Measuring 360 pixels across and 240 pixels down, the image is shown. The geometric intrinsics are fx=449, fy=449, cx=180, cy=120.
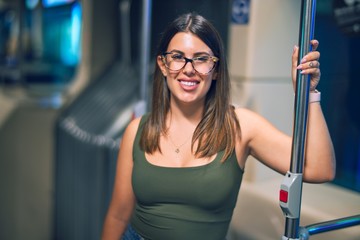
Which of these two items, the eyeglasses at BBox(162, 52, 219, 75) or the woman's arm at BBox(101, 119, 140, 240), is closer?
the eyeglasses at BBox(162, 52, 219, 75)

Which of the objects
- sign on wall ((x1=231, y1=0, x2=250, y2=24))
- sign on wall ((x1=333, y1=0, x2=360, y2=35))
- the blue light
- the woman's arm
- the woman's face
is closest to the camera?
the woman's face

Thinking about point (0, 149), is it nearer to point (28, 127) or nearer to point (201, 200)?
point (28, 127)

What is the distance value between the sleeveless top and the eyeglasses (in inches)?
9.2

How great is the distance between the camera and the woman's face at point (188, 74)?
114 cm

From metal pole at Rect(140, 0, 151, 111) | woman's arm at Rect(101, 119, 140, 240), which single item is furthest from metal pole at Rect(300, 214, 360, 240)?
metal pole at Rect(140, 0, 151, 111)

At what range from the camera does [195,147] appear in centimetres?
124

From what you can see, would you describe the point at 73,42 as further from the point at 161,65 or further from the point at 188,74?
A: the point at 188,74

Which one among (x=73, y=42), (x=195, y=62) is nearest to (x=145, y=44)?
(x=195, y=62)

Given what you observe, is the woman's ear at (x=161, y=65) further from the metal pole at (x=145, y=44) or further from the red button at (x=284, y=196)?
the metal pole at (x=145, y=44)

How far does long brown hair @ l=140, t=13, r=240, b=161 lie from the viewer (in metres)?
1.16

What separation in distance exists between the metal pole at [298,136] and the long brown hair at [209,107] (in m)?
0.20

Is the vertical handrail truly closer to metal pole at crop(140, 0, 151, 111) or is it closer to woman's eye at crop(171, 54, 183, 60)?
metal pole at crop(140, 0, 151, 111)

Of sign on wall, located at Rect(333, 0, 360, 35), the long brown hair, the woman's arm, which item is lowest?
the woman's arm

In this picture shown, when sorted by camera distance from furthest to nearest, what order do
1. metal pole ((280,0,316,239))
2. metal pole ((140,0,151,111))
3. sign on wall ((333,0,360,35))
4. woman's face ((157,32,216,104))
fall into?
metal pole ((140,0,151,111)) < sign on wall ((333,0,360,35)) < woman's face ((157,32,216,104)) < metal pole ((280,0,316,239))
